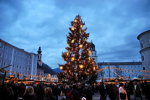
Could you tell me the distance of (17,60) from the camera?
74.4m

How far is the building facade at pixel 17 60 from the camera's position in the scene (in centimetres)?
6272

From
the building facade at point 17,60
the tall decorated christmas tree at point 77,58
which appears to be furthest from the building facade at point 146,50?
the building facade at point 17,60

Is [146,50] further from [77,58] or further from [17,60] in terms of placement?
[17,60]

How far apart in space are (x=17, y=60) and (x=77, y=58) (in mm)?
61138

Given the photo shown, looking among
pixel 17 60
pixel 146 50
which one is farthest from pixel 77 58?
pixel 17 60

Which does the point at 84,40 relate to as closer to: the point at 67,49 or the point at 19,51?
the point at 67,49

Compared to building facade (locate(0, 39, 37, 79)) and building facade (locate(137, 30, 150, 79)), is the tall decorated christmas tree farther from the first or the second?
building facade (locate(0, 39, 37, 79))

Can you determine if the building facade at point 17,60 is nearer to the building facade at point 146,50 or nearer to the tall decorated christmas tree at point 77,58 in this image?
the tall decorated christmas tree at point 77,58

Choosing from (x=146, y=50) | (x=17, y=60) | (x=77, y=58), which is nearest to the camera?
(x=77, y=58)

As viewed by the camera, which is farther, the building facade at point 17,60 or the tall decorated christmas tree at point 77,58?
the building facade at point 17,60

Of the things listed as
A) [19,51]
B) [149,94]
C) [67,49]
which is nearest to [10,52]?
[19,51]

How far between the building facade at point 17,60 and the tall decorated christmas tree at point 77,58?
3751cm

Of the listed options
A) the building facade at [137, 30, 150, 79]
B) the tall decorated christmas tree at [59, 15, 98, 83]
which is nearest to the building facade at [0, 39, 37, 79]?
the tall decorated christmas tree at [59, 15, 98, 83]

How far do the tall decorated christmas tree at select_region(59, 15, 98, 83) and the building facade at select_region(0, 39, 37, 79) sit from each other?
3751cm
